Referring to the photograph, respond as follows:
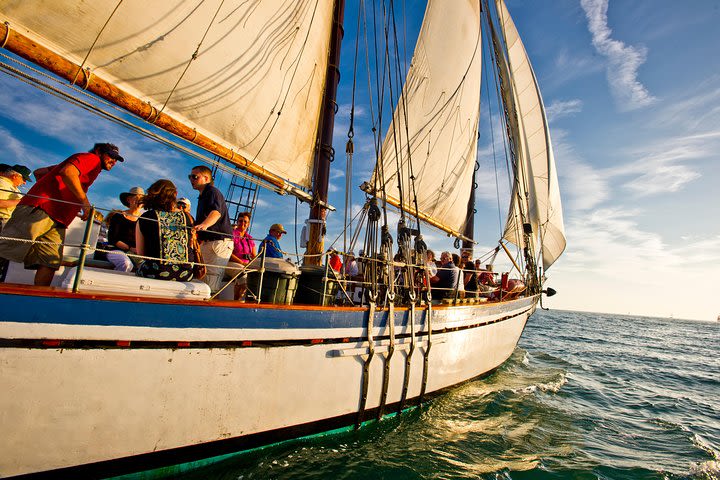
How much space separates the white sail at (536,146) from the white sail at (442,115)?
7.55 feet

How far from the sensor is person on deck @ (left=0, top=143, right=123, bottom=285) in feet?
9.32

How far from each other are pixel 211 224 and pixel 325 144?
4383 millimetres

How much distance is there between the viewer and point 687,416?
750cm

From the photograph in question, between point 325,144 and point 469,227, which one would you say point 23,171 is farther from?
point 469,227

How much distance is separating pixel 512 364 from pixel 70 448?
1263 centimetres

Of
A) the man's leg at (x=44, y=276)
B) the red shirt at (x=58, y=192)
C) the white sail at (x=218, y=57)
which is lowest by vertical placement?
the man's leg at (x=44, y=276)

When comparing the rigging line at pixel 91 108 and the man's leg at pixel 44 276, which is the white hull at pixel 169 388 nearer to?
the man's leg at pixel 44 276

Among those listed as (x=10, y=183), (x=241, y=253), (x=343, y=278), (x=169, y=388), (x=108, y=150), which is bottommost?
(x=169, y=388)

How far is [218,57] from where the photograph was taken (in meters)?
5.34

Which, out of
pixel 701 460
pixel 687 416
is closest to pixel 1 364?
pixel 701 460

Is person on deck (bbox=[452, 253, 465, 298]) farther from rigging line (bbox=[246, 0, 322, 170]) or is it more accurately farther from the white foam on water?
rigging line (bbox=[246, 0, 322, 170])

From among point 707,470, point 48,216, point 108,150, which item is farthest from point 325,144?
point 707,470

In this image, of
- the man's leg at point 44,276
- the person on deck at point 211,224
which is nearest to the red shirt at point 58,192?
the man's leg at point 44,276

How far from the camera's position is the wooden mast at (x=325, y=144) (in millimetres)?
7091
